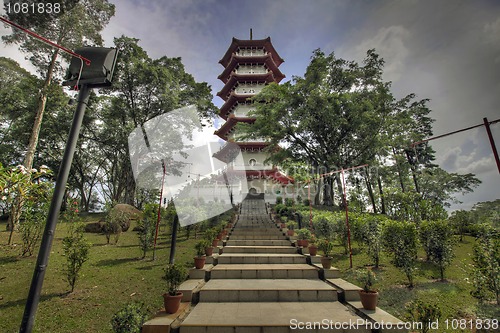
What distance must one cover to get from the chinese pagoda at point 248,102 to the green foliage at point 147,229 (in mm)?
15372

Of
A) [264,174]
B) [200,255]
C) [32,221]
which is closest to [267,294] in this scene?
[200,255]

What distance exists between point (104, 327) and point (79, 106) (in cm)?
363

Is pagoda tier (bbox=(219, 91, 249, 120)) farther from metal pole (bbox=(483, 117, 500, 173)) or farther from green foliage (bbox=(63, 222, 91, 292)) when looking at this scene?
metal pole (bbox=(483, 117, 500, 173))

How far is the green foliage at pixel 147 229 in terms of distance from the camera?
830 centimetres

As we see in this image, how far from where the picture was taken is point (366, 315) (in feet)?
12.9

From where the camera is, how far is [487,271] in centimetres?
480

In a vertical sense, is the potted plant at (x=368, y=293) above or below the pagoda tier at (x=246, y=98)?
below

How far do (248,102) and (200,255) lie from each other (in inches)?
940

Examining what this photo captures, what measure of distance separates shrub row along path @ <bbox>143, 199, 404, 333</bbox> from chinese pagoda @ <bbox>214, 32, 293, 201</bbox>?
17502 millimetres

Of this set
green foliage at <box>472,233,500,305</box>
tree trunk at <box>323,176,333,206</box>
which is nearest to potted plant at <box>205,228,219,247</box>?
green foliage at <box>472,233,500,305</box>

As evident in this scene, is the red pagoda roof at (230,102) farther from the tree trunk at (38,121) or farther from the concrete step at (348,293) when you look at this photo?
the concrete step at (348,293)

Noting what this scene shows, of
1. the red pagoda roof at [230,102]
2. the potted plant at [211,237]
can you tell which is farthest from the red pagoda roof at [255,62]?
the potted plant at [211,237]

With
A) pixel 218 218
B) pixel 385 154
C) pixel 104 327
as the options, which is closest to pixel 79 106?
pixel 104 327

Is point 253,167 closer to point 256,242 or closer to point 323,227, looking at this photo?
point 323,227
